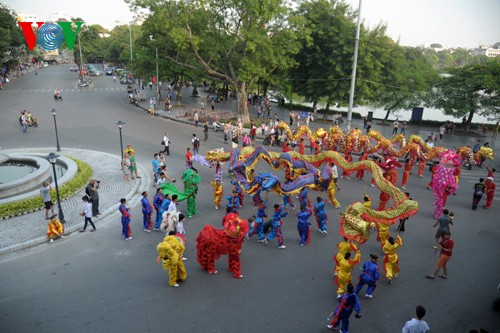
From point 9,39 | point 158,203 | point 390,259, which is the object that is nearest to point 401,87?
point 390,259

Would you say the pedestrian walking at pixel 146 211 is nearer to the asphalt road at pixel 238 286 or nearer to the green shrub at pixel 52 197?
the asphalt road at pixel 238 286

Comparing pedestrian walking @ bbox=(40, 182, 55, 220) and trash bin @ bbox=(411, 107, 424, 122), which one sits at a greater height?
trash bin @ bbox=(411, 107, 424, 122)

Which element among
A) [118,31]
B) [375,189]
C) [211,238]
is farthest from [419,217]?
[118,31]

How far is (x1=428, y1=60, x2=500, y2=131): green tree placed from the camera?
27.4m

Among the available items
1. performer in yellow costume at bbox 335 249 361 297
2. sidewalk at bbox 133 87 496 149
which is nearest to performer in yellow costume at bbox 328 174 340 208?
performer in yellow costume at bbox 335 249 361 297

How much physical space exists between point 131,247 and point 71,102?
32183 mm

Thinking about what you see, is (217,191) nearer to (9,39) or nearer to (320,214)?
(320,214)

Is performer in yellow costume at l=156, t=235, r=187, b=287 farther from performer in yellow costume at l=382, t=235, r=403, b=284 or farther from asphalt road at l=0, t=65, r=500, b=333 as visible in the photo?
performer in yellow costume at l=382, t=235, r=403, b=284

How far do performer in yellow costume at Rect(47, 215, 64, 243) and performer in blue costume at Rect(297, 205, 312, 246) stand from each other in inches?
297

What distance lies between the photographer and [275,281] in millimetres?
9625

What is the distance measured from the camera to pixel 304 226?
11.3 m

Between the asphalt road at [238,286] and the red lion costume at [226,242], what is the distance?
0.44 metres

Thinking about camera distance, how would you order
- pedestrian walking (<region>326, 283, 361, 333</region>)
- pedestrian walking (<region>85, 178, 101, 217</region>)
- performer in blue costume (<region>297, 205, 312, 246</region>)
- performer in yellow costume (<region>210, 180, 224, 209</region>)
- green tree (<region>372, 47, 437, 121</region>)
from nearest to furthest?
pedestrian walking (<region>326, 283, 361, 333</region>) → performer in blue costume (<region>297, 205, 312, 246</region>) → pedestrian walking (<region>85, 178, 101, 217</region>) → performer in yellow costume (<region>210, 180, 224, 209</region>) → green tree (<region>372, 47, 437, 121</region>)

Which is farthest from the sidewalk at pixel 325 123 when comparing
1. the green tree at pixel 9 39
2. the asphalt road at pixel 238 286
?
the green tree at pixel 9 39
